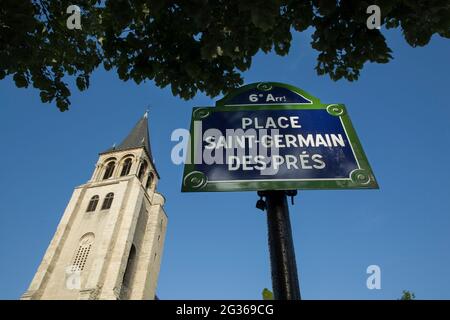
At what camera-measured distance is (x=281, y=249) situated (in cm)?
175

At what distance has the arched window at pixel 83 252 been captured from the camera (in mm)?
25969

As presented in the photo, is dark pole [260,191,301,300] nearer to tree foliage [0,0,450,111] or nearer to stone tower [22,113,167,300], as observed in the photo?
tree foliage [0,0,450,111]

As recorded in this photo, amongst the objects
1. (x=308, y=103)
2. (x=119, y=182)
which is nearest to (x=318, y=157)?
(x=308, y=103)

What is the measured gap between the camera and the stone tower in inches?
956

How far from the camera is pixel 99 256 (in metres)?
25.2

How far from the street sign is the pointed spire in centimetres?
3598

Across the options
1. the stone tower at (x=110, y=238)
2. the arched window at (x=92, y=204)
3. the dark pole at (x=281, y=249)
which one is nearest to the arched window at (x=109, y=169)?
the stone tower at (x=110, y=238)

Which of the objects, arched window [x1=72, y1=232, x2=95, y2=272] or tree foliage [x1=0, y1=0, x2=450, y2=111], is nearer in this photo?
tree foliage [x1=0, y1=0, x2=450, y2=111]

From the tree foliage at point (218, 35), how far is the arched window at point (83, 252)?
2527 cm

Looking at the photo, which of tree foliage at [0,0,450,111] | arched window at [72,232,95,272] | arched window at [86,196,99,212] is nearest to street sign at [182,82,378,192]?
tree foliage at [0,0,450,111]

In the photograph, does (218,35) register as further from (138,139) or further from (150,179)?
(138,139)

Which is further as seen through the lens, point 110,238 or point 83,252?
point 83,252

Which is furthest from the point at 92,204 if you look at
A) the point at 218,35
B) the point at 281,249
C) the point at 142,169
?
the point at 281,249

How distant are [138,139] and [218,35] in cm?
3813
